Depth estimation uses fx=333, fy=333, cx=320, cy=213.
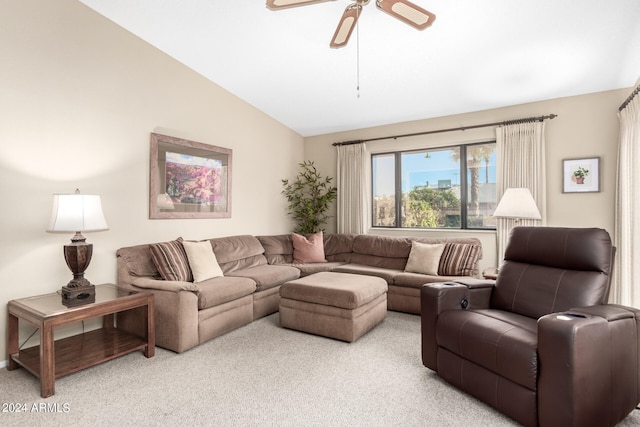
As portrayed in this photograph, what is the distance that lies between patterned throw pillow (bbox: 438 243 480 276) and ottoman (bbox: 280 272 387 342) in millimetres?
1017

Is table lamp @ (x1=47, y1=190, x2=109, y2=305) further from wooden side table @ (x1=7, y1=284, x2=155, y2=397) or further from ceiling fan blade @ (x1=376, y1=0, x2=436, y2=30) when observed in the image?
ceiling fan blade @ (x1=376, y1=0, x2=436, y2=30)

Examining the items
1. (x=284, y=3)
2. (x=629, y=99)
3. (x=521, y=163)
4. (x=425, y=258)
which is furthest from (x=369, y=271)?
(x=629, y=99)

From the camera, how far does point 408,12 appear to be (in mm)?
2160

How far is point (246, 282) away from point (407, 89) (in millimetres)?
2999

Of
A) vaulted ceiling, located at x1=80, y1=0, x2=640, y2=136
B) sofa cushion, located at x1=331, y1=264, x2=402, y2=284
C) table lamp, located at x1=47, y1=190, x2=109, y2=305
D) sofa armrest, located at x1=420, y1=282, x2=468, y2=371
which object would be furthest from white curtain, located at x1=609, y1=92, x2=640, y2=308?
table lamp, located at x1=47, y1=190, x2=109, y2=305

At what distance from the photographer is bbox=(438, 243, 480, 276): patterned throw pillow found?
400 cm

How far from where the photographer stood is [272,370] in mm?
2496

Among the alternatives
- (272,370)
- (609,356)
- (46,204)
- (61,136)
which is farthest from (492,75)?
(46,204)

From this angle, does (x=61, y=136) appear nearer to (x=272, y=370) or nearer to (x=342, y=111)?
(x=272, y=370)

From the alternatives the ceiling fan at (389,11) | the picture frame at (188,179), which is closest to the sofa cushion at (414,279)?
the picture frame at (188,179)

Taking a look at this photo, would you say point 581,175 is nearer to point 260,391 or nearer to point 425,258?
point 425,258

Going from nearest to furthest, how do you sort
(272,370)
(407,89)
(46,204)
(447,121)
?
(272,370) < (46,204) < (407,89) < (447,121)

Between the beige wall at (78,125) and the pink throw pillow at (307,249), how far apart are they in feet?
4.26

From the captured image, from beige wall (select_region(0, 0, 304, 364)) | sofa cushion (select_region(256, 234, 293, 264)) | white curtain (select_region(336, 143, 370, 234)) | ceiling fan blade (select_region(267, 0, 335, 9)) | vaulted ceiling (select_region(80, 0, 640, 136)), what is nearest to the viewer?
ceiling fan blade (select_region(267, 0, 335, 9))
